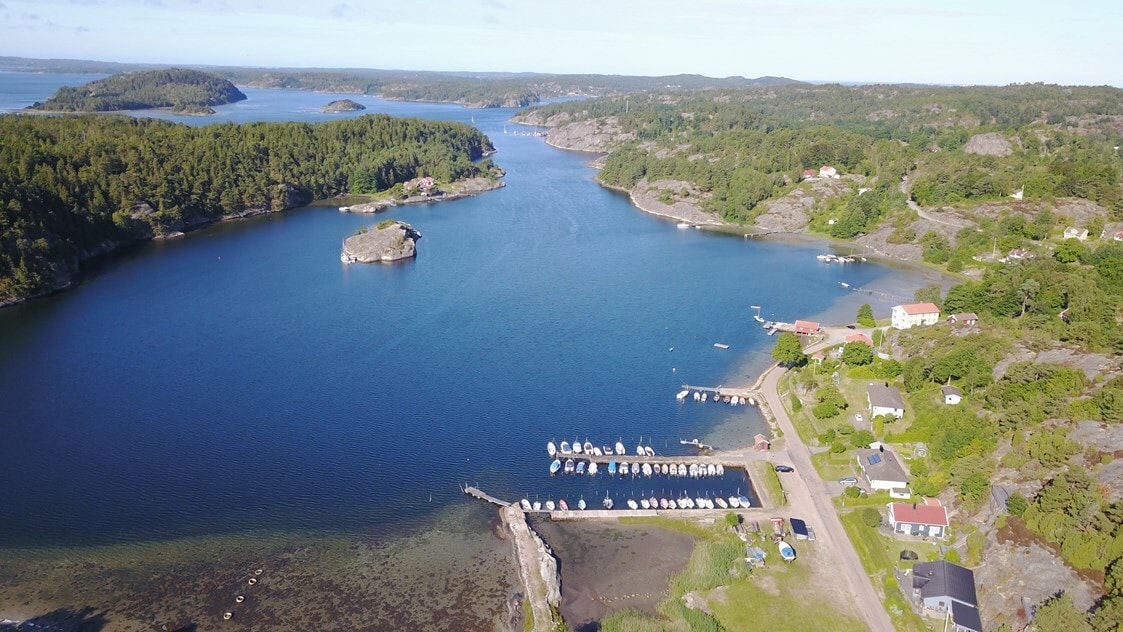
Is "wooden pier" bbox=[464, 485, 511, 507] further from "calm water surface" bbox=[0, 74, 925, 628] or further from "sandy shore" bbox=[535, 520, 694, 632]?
"sandy shore" bbox=[535, 520, 694, 632]

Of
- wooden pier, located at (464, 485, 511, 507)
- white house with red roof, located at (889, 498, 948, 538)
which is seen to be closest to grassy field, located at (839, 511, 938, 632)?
white house with red roof, located at (889, 498, 948, 538)

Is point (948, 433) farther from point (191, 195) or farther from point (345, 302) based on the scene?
point (191, 195)

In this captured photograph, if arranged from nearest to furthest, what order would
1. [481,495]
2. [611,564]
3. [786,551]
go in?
[786,551] < [611,564] < [481,495]

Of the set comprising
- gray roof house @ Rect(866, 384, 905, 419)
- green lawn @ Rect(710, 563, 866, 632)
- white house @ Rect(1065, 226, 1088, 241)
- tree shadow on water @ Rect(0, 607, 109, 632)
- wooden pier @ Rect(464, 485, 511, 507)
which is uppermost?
white house @ Rect(1065, 226, 1088, 241)

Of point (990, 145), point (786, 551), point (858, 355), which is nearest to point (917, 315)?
point (858, 355)

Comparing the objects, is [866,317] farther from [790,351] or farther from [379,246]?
[379,246]

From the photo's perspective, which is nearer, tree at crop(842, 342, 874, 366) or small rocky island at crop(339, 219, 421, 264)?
tree at crop(842, 342, 874, 366)

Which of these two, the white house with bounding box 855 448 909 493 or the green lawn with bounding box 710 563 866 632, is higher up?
the white house with bounding box 855 448 909 493
